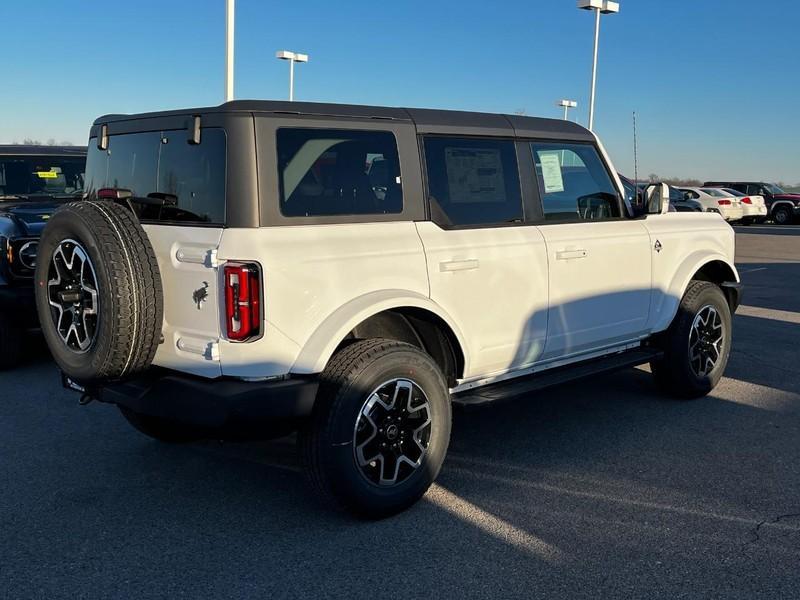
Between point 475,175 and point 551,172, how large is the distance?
2.12 feet

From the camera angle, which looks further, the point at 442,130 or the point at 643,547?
the point at 442,130

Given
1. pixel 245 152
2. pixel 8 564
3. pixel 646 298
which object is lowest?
pixel 8 564

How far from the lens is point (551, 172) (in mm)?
4738

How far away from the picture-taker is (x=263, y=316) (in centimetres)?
328

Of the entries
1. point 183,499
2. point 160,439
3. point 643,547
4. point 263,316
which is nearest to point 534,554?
point 643,547

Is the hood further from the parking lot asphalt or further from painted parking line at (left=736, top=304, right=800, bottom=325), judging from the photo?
painted parking line at (left=736, top=304, right=800, bottom=325)

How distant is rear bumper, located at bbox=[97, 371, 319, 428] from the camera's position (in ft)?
10.7

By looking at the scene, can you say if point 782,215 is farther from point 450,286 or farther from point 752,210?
point 450,286

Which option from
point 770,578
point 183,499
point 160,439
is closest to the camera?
point 770,578

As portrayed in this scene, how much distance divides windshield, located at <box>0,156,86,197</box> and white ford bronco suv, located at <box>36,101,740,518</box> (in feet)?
13.9

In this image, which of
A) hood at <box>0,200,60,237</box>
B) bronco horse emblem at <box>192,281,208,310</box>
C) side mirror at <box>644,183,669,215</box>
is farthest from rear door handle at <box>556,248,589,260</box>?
hood at <box>0,200,60,237</box>

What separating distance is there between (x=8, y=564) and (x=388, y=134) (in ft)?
8.51

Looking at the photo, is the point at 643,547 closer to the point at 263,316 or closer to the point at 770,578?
the point at 770,578

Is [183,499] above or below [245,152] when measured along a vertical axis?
below
